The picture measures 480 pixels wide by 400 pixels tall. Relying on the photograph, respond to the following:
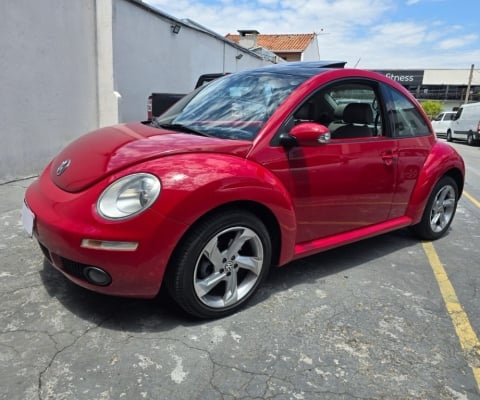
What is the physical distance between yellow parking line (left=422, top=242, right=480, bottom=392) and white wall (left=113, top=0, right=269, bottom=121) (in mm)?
6434

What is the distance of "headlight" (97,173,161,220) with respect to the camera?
7.77ft

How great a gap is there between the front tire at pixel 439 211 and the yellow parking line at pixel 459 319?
46 cm

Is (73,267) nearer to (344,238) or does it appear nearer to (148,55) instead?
(344,238)

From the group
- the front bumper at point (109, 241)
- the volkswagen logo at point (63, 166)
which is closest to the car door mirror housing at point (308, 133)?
the front bumper at point (109, 241)

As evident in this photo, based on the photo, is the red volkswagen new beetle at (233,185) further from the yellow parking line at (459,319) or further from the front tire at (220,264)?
the yellow parking line at (459,319)

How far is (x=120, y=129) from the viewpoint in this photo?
3215 mm

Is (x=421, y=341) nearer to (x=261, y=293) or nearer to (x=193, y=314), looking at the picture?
(x=261, y=293)

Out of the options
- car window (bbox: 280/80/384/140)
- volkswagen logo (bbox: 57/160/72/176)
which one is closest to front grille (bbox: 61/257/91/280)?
volkswagen logo (bbox: 57/160/72/176)

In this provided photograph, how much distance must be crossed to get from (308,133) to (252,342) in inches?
54.1

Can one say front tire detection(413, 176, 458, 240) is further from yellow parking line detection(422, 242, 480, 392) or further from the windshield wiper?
the windshield wiper

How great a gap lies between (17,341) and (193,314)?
3.26 ft

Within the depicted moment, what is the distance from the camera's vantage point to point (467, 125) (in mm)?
21297

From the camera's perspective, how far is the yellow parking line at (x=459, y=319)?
2541 mm

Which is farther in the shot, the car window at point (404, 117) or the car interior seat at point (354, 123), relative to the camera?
the car window at point (404, 117)
